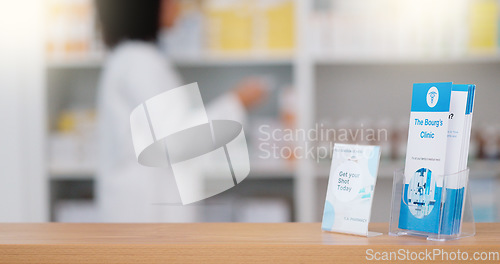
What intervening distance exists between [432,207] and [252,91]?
6.68 feet

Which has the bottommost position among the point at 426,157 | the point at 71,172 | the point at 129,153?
the point at 71,172

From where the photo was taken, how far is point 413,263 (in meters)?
0.78

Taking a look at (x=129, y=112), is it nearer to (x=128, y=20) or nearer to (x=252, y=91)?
(x=128, y=20)

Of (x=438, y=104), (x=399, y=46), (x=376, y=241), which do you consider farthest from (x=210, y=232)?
(x=399, y=46)

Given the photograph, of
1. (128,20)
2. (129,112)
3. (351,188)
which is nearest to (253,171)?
(129,112)

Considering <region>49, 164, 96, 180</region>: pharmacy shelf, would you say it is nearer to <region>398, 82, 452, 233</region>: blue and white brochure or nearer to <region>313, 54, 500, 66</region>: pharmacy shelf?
<region>313, 54, 500, 66</region>: pharmacy shelf

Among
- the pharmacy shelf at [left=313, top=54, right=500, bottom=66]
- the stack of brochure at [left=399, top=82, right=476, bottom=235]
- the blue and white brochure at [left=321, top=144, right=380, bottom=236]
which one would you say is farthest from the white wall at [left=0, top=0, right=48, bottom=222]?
the stack of brochure at [left=399, top=82, right=476, bottom=235]

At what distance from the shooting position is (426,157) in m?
0.84

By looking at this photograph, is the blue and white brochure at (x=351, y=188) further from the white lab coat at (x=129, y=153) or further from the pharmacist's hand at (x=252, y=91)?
the pharmacist's hand at (x=252, y=91)

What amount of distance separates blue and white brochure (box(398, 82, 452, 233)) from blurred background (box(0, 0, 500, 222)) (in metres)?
1.60

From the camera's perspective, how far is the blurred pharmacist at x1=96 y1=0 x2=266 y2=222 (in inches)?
83.1

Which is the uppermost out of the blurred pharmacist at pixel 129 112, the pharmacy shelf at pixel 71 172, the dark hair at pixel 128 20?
the dark hair at pixel 128 20

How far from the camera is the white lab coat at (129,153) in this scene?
2100 mm

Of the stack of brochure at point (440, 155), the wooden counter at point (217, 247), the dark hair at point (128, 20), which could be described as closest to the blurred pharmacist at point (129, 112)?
the dark hair at point (128, 20)
